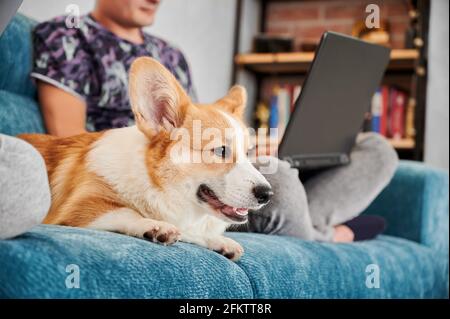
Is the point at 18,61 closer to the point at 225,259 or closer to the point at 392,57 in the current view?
the point at 225,259

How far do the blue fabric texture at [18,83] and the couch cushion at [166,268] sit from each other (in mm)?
288

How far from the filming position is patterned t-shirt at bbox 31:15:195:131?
80 cm

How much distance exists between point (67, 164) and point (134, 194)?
0.08 metres

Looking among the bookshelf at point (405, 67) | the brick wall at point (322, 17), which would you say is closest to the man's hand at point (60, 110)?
the bookshelf at point (405, 67)

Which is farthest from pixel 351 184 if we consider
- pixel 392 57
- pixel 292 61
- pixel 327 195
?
pixel 392 57

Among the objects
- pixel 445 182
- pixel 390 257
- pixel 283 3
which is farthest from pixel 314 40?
pixel 390 257

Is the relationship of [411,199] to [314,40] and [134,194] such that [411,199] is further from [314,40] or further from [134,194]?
[314,40]

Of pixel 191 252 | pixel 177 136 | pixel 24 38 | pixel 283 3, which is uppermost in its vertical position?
pixel 283 3

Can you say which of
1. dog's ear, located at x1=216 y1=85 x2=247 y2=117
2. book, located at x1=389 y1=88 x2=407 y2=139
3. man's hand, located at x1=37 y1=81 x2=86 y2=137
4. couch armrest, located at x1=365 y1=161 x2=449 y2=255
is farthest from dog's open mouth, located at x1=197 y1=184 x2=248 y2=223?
book, located at x1=389 y1=88 x2=407 y2=139

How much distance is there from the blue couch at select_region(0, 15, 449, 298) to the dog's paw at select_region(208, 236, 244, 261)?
0.04 ft

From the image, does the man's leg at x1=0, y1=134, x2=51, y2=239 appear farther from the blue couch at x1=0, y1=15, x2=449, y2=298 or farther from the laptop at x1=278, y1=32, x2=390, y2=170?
the laptop at x1=278, y1=32, x2=390, y2=170

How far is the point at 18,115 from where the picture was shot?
815 mm

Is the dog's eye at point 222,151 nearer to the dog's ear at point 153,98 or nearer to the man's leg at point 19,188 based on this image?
the dog's ear at point 153,98
